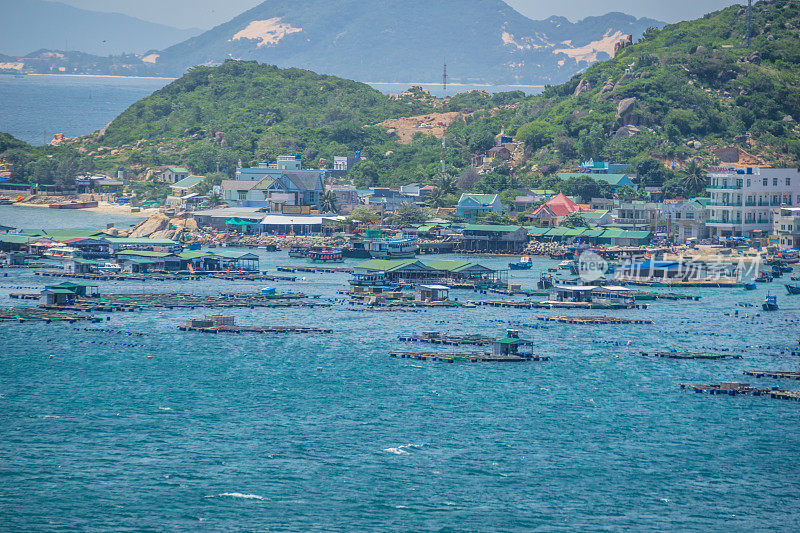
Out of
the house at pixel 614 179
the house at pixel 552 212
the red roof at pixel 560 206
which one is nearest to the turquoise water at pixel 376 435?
the house at pixel 552 212

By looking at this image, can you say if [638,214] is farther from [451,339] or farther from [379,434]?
[379,434]

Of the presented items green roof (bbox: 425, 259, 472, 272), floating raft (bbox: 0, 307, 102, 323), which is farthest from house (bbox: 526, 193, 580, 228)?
floating raft (bbox: 0, 307, 102, 323)

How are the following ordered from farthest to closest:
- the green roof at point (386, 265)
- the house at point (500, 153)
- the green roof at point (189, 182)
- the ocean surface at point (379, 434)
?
the house at point (500, 153) < the green roof at point (189, 182) < the green roof at point (386, 265) < the ocean surface at point (379, 434)

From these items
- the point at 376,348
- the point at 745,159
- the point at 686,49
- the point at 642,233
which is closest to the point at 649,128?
the point at 745,159

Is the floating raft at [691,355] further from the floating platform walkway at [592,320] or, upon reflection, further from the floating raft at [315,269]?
the floating raft at [315,269]

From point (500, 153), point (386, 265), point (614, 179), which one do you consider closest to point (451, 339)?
point (386, 265)

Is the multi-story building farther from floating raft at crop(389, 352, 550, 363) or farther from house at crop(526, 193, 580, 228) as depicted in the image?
floating raft at crop(389, 352, 550, 363)
